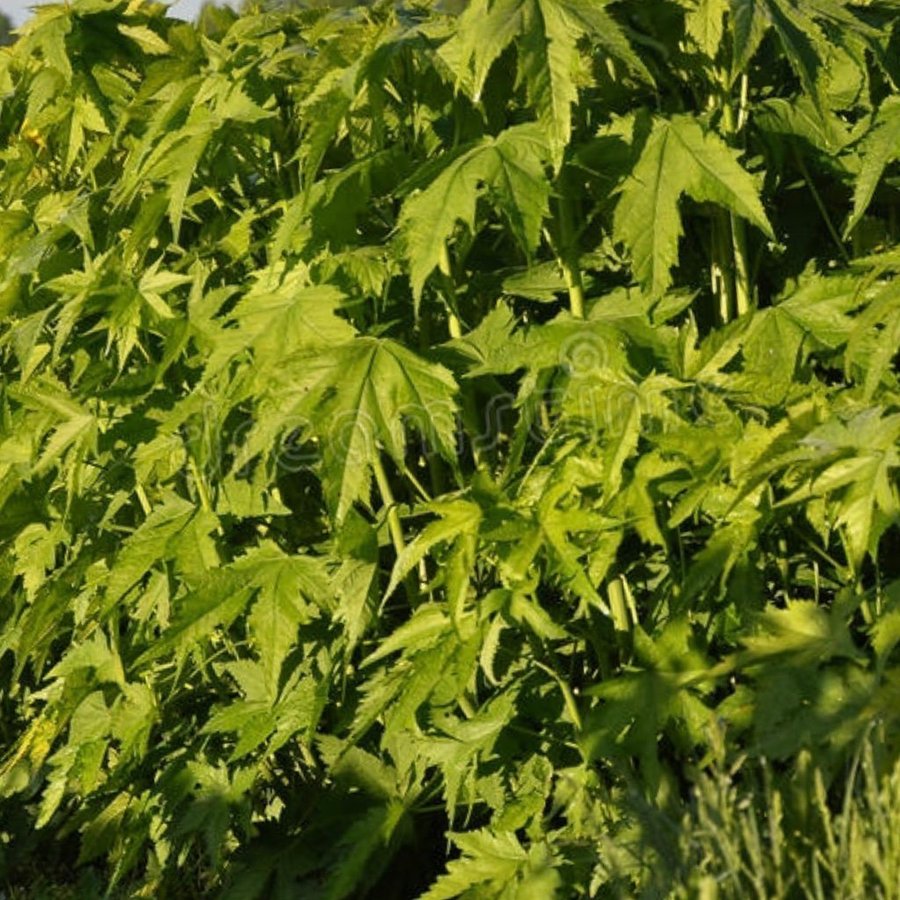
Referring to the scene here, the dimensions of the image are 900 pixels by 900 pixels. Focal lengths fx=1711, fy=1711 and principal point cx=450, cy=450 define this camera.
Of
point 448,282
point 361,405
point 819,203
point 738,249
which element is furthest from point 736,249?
point 361,405

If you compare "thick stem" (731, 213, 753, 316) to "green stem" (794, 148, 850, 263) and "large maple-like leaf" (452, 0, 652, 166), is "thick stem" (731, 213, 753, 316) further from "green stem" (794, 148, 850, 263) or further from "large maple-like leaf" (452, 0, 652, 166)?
"large maple-like leaf" (452, 0, 652, 166)

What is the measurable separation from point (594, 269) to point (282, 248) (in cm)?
62

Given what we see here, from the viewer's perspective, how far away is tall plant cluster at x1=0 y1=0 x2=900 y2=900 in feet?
Result: 9.29

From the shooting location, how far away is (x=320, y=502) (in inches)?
146

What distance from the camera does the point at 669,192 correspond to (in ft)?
9.70

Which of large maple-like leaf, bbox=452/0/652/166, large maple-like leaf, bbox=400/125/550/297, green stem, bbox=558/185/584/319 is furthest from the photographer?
green stem, bbox=558/185/584/319

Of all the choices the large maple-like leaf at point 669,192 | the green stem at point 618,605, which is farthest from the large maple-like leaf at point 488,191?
the green stem at point 618,605

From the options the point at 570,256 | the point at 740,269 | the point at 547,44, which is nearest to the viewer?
the point at 547,44

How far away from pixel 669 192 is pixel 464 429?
0.68 metres

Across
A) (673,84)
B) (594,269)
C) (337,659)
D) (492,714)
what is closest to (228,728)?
(337,659)

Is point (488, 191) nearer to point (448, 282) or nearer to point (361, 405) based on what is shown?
point (448, 282)

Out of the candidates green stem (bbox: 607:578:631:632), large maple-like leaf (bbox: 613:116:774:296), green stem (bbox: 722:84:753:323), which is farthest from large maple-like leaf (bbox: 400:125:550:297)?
green stem (bbox: 607:578:631:632)

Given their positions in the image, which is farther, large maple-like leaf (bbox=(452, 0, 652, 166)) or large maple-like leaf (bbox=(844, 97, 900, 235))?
large maple-like leaf (bbox=(844, 97, 900, 235))

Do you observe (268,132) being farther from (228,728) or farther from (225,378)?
(228,728)
